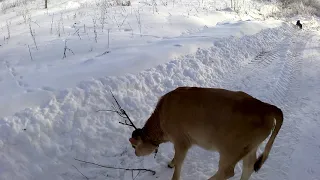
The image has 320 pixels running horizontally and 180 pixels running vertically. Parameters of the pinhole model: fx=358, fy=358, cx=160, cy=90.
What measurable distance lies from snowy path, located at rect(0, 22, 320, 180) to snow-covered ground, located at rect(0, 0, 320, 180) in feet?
0.04

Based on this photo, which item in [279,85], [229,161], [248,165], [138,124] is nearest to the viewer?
[229,161]

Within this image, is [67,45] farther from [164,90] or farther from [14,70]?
[164,90]

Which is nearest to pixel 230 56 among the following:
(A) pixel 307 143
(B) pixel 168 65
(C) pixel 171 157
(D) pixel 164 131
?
(B) pixel 168 65

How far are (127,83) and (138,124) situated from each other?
36.9 inches

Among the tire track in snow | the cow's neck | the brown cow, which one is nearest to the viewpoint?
the brown cow

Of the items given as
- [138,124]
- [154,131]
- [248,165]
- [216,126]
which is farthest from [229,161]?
[138,124]

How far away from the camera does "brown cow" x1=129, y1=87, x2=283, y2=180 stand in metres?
3.45

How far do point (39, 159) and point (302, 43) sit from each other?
852 centimetres

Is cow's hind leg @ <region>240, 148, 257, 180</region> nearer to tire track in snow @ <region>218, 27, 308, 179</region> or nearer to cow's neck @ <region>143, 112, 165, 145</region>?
tire track in snow @ <region>218, 27, 308, 179</region>

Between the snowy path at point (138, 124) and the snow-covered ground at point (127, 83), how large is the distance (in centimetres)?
1

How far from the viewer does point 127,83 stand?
6.01 m

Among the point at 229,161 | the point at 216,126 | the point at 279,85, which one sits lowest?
the point at 279,85

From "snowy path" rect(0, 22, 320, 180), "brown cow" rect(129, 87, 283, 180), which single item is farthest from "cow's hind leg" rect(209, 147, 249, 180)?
"snowy path" rect(0, 22, 320, 180)

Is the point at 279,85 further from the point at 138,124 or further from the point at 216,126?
the point at 216,126
